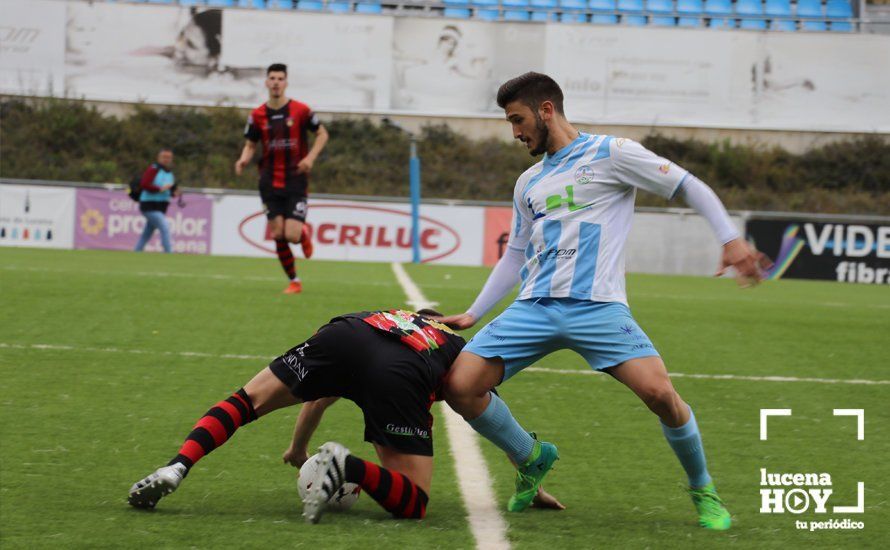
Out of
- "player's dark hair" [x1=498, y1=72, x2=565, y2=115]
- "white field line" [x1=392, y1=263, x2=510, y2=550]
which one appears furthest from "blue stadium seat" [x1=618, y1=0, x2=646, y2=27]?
"player's dark hair" [x1=498, y1=72, x2=565, y2=115]

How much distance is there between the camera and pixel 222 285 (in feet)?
41.8

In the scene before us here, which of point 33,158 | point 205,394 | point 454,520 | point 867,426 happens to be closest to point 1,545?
point 454,520

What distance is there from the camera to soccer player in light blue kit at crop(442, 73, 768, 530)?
4.35m

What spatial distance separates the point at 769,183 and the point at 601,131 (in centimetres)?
503

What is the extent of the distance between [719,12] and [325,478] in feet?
113

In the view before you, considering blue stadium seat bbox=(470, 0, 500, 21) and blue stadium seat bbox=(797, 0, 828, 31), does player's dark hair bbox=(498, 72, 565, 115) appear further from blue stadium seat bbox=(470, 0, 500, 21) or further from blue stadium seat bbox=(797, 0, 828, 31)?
blue stadium seat bbox=(797, 0, 828, 31)

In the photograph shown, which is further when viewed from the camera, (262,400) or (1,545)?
(262,400)

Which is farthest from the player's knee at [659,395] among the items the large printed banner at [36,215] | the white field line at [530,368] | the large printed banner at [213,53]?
the large printed banner at [213,53]

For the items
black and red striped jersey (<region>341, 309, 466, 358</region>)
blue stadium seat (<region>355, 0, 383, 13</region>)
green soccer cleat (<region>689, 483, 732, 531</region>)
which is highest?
blue stadium seat (<region>355, 0, 383, 13</region>)

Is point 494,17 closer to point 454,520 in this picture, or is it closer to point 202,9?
point 202,9

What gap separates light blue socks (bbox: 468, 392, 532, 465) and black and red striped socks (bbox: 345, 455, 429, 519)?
1.34ft

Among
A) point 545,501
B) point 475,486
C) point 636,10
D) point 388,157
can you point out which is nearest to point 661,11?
point 636,10

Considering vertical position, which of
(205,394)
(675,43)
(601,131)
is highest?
(675,43)

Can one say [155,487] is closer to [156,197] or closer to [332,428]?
[332,428]
